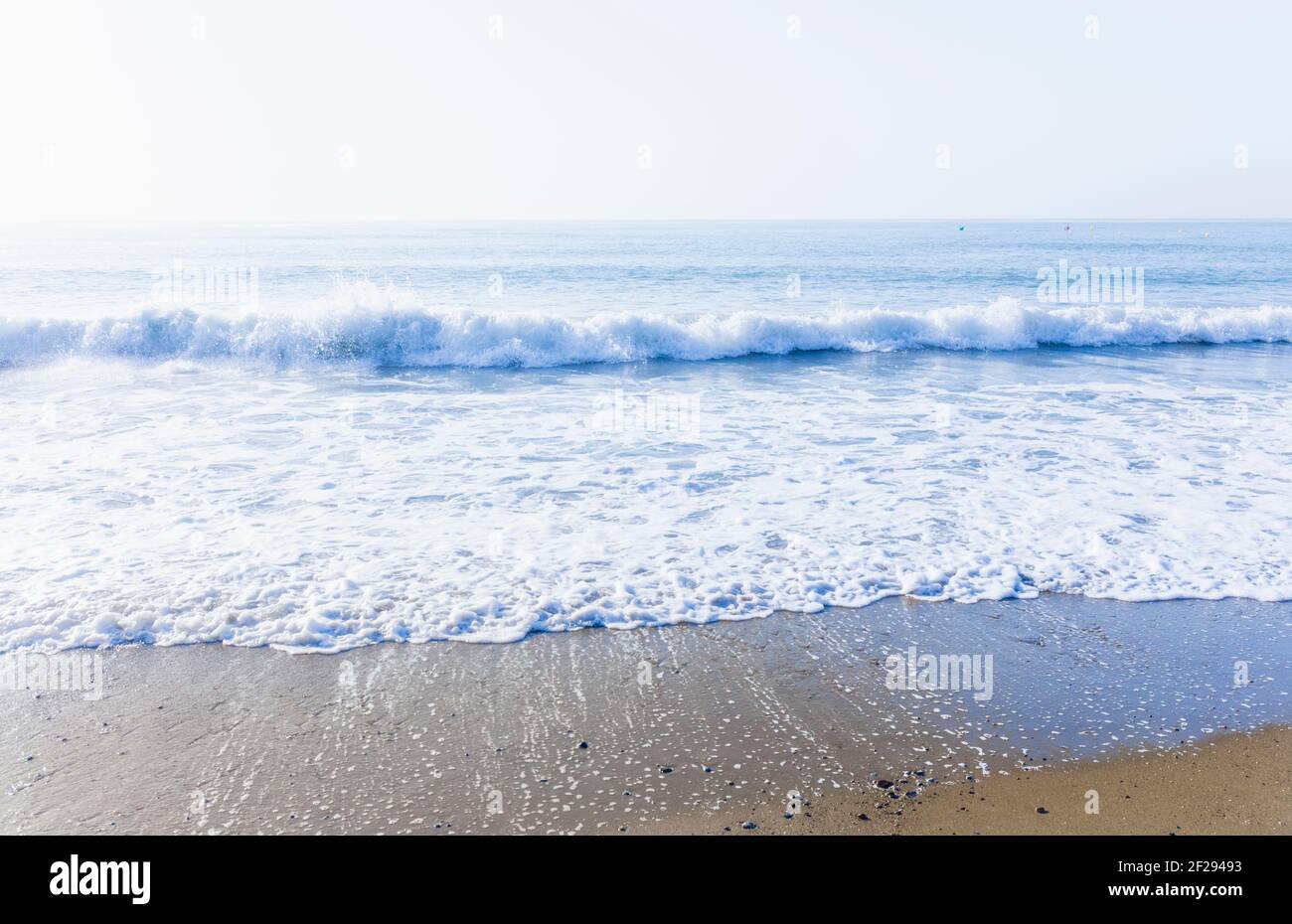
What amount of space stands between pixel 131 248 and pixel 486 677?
169 ft

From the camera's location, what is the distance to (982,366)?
54.4ft

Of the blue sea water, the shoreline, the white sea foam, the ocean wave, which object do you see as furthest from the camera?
the ocean wave

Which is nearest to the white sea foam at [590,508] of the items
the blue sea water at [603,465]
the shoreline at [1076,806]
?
the blue sea water at [603,465]

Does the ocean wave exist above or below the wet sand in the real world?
above

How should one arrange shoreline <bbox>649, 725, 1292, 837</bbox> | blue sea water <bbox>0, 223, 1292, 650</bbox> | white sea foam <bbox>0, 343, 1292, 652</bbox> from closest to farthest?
1. shoreline <bbox>649, 725, 1292, 837</bbox>
2. white sea foam <bbox>0, 343, 1292, 652</bbox>
3. blue sea water <bbox>0, 223, 1292, 650</bbox>

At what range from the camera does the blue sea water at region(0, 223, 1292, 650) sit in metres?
5.87

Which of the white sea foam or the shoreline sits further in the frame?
the white sea foam

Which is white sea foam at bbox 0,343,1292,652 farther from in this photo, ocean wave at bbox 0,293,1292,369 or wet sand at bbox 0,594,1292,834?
ocean wave at bbox 0,293,1292,369

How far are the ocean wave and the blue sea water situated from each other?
3.0 inches

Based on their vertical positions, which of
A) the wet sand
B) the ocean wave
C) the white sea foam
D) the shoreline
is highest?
the ocean wave

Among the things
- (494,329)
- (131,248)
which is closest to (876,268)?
(494,329)

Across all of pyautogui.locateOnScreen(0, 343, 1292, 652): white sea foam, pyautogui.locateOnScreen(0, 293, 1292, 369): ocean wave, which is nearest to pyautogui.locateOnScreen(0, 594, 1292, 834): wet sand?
pyautogui.locateOnScreen(0, 343, 1292, 652): white sea foam

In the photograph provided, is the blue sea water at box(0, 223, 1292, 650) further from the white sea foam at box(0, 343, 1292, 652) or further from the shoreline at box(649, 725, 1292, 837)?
the shoreline at box(649, 725, 1292, 837)

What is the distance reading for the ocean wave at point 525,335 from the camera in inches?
672
